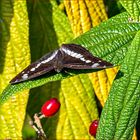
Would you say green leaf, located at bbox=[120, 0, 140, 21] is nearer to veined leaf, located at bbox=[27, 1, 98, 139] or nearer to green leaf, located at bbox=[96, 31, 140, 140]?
green leaf, located at bbox=[96, 31, 140, 140]

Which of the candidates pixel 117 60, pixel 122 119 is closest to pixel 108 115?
pixel 122 119

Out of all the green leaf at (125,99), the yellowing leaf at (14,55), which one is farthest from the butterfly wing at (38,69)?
the yellowing leaf at (14,55)

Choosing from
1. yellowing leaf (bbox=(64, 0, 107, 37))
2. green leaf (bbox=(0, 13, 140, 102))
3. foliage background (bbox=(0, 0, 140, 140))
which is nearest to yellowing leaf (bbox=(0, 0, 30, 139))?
foliage background (bbox=(0, 0, 140, 140))

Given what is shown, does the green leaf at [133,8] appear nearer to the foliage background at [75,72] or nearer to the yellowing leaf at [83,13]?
the foliage background at [75,72]

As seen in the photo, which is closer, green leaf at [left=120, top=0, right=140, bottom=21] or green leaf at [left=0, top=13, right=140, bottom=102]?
green leaf at [left=0, top=13, right=140, bottom=102]

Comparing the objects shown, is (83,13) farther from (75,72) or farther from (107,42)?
(75,72)

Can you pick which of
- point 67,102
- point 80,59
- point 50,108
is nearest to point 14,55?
point 50,108
